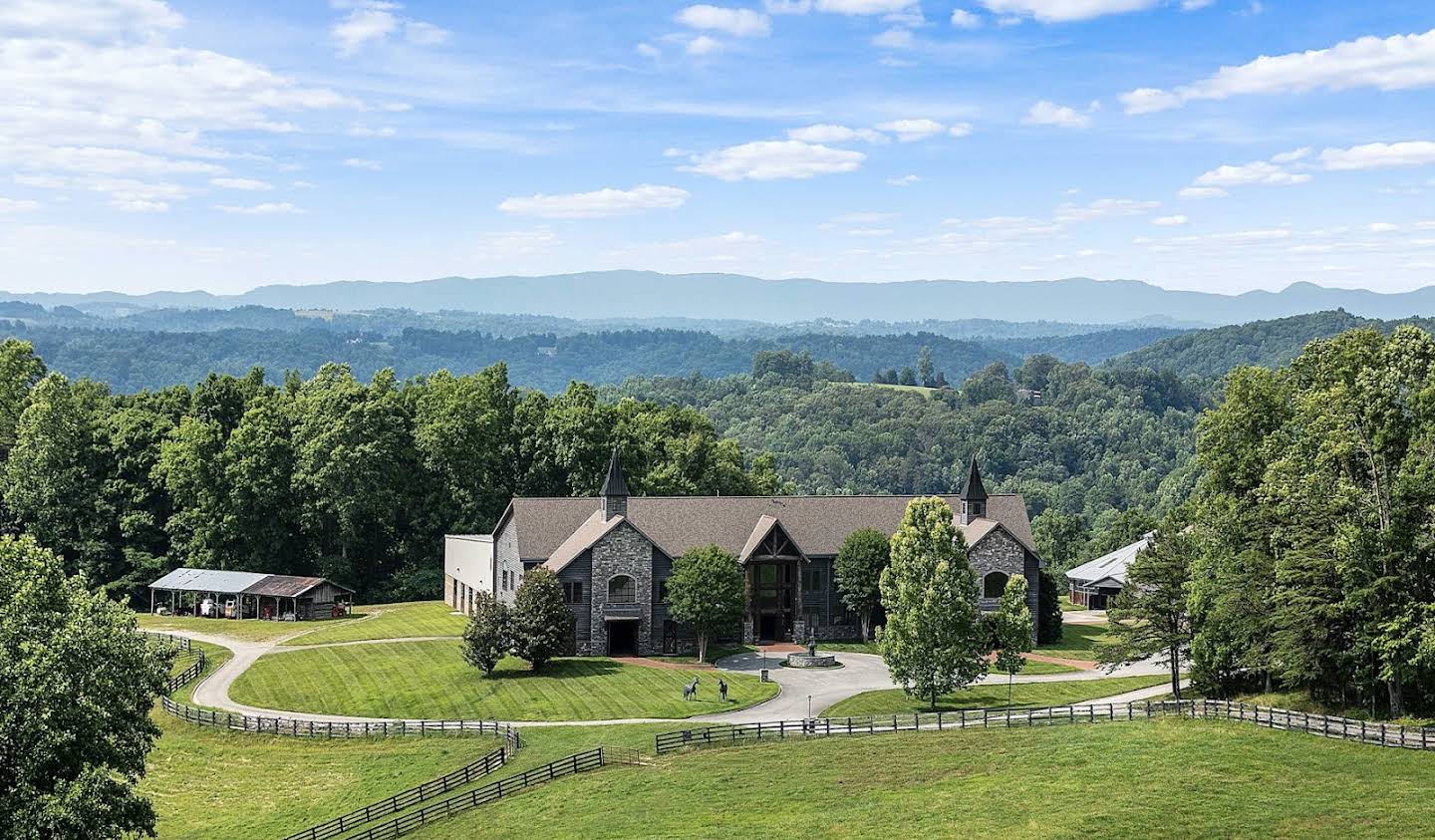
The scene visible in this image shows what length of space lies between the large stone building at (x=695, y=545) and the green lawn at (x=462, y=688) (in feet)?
13.3

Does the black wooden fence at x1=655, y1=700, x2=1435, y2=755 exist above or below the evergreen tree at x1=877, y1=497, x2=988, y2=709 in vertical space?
below

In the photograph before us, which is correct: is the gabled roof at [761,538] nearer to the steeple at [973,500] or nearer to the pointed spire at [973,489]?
the steeple at [973,500]

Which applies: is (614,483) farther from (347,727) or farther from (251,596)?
(251,596)

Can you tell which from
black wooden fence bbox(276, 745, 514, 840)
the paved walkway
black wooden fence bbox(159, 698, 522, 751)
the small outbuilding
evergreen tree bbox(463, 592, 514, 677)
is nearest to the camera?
black wooden fence bbox(276, 745, 514, 840)

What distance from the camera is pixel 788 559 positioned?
80.4m

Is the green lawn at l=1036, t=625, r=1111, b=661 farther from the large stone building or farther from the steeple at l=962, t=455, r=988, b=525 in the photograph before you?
the steeple at l=962, t=455, r=988, b=525

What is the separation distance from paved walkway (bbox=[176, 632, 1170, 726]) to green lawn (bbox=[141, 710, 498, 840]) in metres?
3.87

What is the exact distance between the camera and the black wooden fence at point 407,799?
43.7 m

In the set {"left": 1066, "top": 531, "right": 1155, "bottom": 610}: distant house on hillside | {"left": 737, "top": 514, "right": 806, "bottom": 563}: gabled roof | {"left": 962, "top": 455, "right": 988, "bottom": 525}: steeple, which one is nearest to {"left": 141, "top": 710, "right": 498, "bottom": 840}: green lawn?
{"left": 737, "top": 514, "right": 806, "bottom": 563}: gabled roof

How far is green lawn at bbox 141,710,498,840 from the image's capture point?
4684 cm

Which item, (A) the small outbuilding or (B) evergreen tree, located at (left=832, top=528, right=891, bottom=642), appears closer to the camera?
(B) evergreen tree, located at (left=832, top=528, right=891, bottom=642)

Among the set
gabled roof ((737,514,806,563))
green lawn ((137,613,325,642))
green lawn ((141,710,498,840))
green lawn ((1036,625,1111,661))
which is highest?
gabled roof ((737,514,806,563))

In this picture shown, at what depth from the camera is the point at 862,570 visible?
260 feet

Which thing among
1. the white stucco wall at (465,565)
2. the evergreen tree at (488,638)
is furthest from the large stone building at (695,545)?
the evergreen tree at (488,638)
